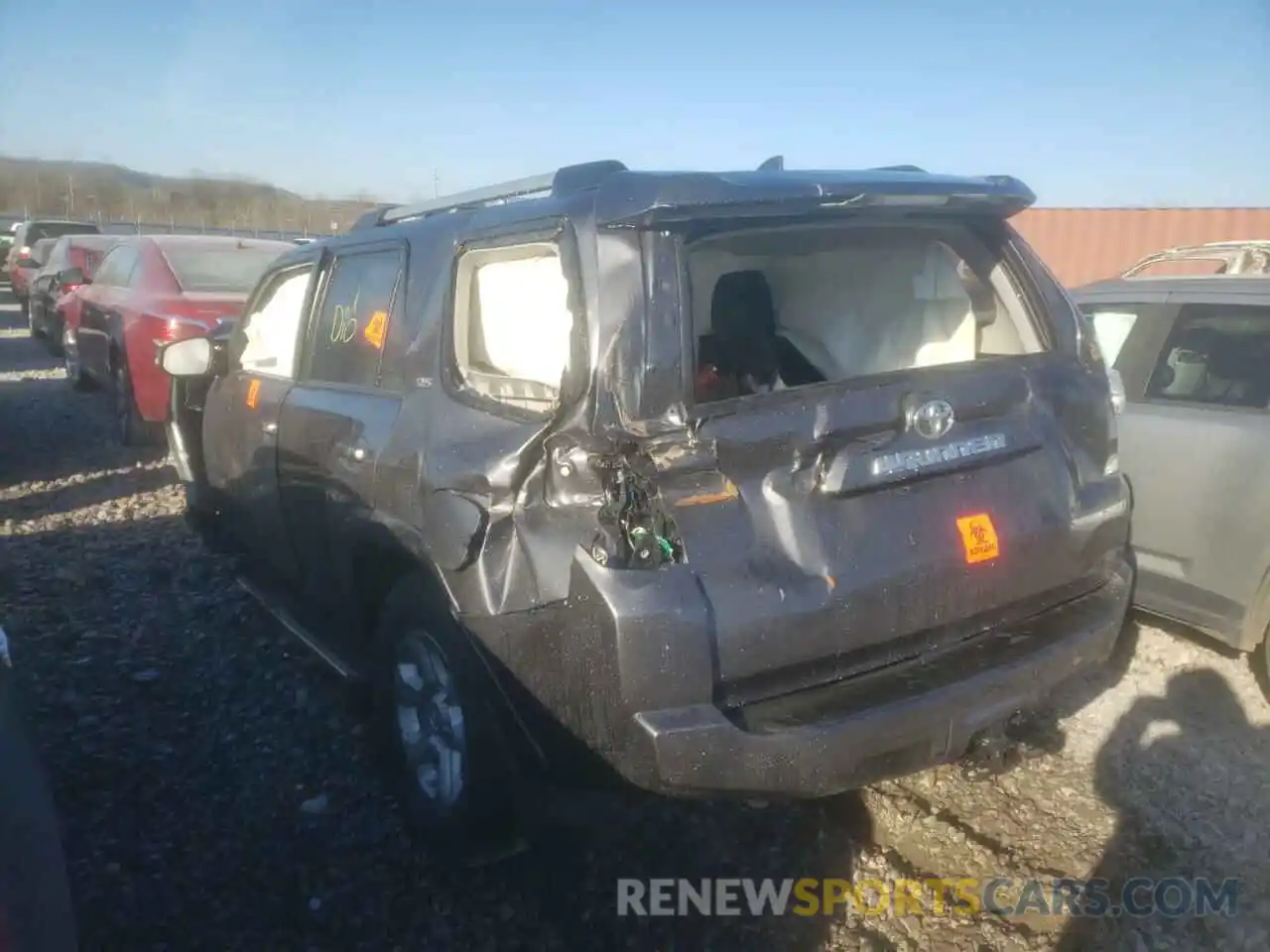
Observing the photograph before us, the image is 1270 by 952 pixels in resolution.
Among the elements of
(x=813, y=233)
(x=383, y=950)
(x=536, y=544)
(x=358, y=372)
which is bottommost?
(x=383, y=950)

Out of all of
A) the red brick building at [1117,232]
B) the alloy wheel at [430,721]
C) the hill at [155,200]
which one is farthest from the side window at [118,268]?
the hill at [155,200]

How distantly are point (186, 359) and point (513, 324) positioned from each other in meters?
2.51

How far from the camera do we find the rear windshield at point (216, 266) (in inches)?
310

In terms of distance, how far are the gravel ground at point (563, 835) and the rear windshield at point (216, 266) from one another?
3982mm

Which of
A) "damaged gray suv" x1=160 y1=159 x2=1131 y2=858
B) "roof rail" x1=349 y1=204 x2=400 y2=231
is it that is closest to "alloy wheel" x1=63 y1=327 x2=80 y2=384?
"roof rail" x1=349 y1=204 x2=400 y2=231

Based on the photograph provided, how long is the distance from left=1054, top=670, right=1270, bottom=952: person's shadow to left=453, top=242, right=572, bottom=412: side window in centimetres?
206

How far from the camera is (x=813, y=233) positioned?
286 cm

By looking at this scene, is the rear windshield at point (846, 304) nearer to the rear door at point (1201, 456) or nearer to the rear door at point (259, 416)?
the rear door at point (1201, 456)

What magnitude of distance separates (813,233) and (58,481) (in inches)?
263

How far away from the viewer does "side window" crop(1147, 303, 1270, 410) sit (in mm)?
3939

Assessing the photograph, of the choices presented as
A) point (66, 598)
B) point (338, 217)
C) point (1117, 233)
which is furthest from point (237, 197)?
point (66, 598)

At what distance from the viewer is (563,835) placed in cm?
311

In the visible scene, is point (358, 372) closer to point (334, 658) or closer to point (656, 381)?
point (334, 658)

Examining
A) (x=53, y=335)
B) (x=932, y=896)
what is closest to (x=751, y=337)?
(x=932, y=896)
